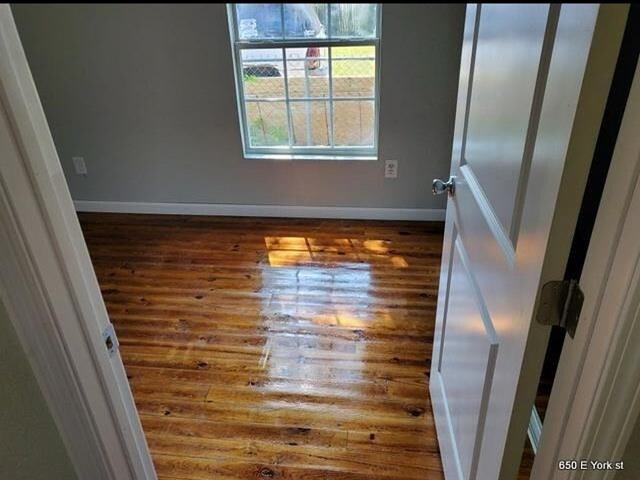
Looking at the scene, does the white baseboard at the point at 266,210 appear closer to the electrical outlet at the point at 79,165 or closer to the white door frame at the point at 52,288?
the electrical outlet at the point at 79,165

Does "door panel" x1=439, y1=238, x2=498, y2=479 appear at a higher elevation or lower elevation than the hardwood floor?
higher

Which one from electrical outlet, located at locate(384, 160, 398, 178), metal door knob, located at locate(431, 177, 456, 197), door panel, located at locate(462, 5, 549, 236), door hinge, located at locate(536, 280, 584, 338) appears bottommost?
electrical outlet, located at locate(384, 160, 398, 178)

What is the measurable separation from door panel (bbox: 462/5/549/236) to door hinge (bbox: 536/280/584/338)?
0.17 meters

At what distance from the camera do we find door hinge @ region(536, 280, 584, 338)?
0.73 meters

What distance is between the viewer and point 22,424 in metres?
0.83

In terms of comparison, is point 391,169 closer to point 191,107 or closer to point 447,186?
point 191,107

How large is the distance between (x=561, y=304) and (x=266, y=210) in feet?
9.21

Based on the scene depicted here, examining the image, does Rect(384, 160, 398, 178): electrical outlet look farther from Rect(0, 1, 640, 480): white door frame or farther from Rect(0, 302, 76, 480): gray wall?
Rect(0, 302, 76, 480): gray wall

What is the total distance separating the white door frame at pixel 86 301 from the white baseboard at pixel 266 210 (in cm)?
247

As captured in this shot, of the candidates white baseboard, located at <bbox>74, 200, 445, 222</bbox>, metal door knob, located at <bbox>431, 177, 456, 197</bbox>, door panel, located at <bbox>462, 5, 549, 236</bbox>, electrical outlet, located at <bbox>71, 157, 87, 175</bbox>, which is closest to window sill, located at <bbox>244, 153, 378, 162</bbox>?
white baseboard, located at <bbox>74, 200, 445, 222</bbox>

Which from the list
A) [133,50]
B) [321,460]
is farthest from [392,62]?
[321,460]

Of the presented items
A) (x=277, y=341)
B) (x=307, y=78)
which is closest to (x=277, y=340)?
(x=277, y=341)

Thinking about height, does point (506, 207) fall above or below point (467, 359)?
above

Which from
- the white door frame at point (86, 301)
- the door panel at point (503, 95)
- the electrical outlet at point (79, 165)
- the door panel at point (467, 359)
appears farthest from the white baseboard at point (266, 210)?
the white door frame at point (86, 301)
